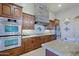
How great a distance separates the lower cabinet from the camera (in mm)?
2067

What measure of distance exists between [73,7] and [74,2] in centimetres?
10

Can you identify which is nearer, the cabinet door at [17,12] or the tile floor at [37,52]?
the tile floor at [37,52]

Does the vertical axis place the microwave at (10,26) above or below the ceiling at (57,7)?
below

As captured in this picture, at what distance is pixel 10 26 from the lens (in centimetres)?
210

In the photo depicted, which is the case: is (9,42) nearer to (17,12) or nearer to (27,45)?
(27,45)

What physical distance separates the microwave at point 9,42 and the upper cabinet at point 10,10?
364mm

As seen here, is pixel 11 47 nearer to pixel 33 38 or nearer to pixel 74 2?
pixel 33 38

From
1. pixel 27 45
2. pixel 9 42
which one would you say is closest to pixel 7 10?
pixel 9 42

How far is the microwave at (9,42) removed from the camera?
203cm

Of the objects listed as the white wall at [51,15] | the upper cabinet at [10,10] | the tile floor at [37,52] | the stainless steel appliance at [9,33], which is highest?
the upper cabinet at [10,10]

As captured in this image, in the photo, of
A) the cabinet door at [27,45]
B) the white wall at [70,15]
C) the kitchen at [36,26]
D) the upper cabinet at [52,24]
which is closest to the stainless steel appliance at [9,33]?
the kitchen at [36,26]

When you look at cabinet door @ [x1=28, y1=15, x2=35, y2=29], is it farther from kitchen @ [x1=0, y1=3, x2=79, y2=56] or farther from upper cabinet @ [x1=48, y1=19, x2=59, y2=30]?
upper cabinet @ [x1=48, y1=19, x2=59, y2=30]

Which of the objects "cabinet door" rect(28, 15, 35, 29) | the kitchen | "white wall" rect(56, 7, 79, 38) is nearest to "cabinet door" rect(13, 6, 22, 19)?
the kitchen

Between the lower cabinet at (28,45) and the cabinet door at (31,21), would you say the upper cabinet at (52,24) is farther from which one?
the cabinet door at (31,21)
